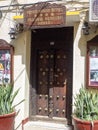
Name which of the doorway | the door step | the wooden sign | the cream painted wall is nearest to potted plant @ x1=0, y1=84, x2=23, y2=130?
the cream painted wall

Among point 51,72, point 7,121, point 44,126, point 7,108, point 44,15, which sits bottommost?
point 44,126

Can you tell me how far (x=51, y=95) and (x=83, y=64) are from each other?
1.46 m

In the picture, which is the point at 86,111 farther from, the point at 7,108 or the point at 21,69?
the point at 21,69

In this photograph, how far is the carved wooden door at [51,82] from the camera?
935 centimetres

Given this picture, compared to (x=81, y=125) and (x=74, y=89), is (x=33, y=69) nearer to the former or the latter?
(x=74, y=89)

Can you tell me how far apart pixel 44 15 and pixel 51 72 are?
177 centimetres

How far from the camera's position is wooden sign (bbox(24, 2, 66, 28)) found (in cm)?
816

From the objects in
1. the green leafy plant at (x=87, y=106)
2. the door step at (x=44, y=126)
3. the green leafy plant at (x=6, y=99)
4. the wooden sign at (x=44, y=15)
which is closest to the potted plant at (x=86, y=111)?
the green leafy plant at (x=87, y=106)

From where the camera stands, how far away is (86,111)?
778 centimetres

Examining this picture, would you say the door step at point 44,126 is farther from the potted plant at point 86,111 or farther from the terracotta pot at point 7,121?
the potted plant at point 86,111

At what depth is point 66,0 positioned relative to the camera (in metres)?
8.67

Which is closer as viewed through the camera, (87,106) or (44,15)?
(87,106)

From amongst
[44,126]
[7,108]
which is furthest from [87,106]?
[7,108]

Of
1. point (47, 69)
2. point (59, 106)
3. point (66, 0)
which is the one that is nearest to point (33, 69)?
point (47, 69)
